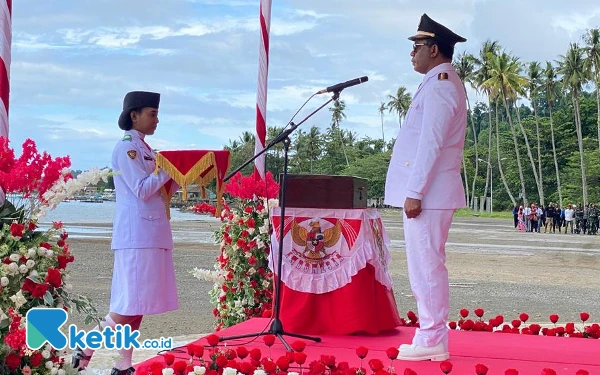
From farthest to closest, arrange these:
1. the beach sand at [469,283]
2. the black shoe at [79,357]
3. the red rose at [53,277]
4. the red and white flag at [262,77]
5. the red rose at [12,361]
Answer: the beach sand at [469,283] < the red and white flag at [262,77] < the black shoe at [79,357] < the red rose at [53,277] < the red rose at [12,361]

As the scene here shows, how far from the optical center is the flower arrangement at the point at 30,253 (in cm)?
330

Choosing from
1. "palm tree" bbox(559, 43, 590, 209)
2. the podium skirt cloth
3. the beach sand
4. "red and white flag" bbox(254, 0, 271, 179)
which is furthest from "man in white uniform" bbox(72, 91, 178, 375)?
"palm tree" bbox(559, 43, 590, 209)

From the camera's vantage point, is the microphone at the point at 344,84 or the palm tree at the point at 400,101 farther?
the palm tree at the point at 400,101

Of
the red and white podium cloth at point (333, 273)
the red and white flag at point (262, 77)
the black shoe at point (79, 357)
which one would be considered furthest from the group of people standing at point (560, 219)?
the black shoe at point (79, 357)

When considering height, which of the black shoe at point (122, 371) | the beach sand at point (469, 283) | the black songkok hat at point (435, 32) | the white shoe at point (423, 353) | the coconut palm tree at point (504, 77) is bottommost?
the beach sand at point (469, 283)

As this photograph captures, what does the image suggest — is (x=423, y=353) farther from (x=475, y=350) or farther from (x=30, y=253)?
(x=30, y=253)

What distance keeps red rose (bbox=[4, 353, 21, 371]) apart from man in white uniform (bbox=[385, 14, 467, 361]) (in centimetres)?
236

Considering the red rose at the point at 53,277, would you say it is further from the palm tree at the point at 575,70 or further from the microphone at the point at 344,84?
the palm tree at the point at 575,70

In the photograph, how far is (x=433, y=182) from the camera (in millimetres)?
4844

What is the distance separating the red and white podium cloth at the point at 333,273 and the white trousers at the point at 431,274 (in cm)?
81

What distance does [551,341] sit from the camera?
18.4 feet

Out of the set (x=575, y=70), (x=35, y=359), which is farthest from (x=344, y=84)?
(x=575, y=70)

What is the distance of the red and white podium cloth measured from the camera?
5645 mm

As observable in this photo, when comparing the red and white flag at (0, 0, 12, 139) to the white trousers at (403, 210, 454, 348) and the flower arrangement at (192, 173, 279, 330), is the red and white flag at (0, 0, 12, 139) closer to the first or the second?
the white trousers at (403, 210, 454, 348)
